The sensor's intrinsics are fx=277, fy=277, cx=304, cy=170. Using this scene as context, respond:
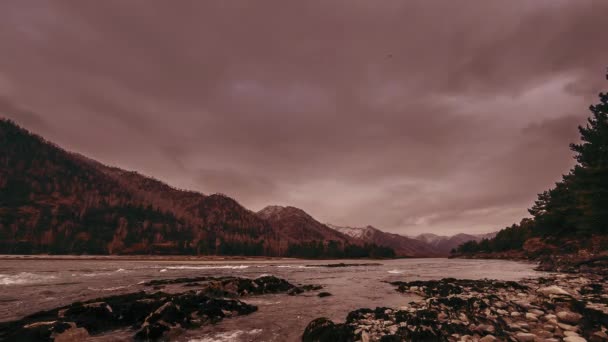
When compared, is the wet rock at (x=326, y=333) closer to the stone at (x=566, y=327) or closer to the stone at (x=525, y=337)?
the stone at (x=525, y=337)

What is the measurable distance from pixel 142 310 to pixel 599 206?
6114 centimetres

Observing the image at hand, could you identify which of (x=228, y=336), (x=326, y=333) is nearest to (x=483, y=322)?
(x=326, y=333)

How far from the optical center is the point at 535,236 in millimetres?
107062

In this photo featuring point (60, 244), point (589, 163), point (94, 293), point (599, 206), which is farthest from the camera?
point (60, 244)

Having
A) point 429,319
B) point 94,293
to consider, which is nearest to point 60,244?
point 94,293

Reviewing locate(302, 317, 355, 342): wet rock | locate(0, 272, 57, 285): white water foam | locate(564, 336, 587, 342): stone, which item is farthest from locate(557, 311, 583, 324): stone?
locate(0, 272, 57, 285): white water foam

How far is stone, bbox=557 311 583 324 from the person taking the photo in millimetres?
11836

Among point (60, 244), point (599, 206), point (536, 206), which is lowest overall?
point (60, 244)

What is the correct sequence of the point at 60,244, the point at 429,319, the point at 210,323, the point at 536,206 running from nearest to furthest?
the point at 429,319 → the point at 210,323 → the point at 536,206 → the point at 60,244

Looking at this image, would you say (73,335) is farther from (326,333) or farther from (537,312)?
(537,312)

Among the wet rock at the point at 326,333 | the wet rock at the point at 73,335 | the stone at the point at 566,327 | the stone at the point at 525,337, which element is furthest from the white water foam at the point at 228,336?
the stone at the point at 566,327

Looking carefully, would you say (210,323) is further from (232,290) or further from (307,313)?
(232,290)

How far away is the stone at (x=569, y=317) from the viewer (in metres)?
11.8

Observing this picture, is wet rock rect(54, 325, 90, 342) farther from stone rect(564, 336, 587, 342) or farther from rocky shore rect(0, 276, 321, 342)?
stone rect(564, 336, 587, 342)
